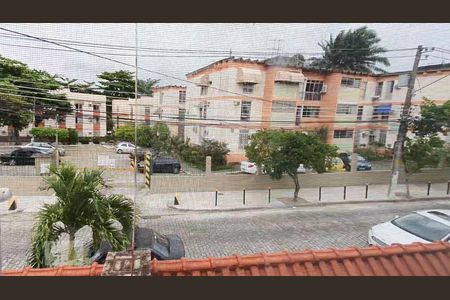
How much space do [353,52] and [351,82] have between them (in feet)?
1.55

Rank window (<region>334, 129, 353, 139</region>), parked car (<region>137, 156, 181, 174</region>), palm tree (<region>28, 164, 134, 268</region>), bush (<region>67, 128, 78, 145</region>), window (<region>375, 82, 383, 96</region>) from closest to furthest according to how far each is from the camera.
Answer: palm tree (<region>28, 164, 134, 268</region>) → bush (<region>67, 128, 78, 145</region>) → window (<region>375, 82, 383, 96</region>) → window (<region>334, 129, 353, 139</region>) → parked car (<region>137, 156, 181, 174</region>)

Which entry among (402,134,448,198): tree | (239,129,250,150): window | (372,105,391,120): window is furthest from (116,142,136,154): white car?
(402,134,448,198): tree

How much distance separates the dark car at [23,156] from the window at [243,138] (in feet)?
7.02

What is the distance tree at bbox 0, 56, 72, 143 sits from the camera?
5.88 ft

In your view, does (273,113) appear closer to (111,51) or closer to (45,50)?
(111,51)

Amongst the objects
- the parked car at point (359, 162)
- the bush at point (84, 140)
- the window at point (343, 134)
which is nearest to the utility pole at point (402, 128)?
the parked car at point (359, 162)

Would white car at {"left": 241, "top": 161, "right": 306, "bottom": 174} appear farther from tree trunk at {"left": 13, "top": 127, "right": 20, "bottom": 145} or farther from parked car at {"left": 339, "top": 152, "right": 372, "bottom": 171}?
tree trunk at {"left": 13, "top": 127, "right": 20, "bottom": 145}

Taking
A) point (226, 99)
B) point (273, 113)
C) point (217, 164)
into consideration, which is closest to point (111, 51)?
point (226, 99)

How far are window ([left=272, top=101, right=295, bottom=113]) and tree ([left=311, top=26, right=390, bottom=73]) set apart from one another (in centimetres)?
65

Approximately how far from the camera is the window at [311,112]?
124 inches

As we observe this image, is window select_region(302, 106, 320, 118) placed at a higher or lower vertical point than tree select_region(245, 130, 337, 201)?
higher

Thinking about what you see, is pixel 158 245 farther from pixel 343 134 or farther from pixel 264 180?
pixel 343 134

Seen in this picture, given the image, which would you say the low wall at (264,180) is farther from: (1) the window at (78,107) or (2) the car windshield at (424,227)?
(1) the window at (78,107)

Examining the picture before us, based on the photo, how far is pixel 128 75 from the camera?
77.2 inches
